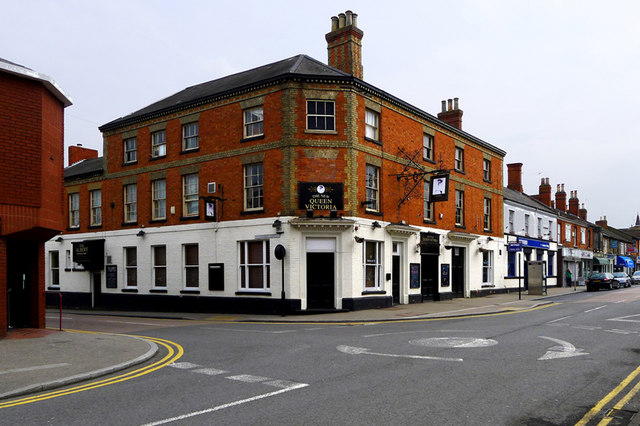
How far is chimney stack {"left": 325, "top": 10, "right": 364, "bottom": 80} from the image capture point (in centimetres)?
2567

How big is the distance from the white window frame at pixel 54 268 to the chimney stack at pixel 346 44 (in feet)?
67.6

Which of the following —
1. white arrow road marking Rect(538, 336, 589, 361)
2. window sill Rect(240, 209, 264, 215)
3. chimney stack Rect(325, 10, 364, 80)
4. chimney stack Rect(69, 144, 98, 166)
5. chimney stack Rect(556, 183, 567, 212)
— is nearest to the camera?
white arrow road marking Rect(538, 336, 589, 361)

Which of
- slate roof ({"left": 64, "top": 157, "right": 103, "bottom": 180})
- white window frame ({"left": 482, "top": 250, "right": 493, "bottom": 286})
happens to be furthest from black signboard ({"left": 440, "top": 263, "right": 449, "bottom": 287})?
slate roof ({"left": 64, "top": 157, "right": 103, "bottom": 180})

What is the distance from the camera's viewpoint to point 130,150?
2948 centimetres

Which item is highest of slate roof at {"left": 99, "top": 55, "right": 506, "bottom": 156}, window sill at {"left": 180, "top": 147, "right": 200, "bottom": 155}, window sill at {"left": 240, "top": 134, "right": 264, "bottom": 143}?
slate roof at {"left": 99, "top": 55, "right": 506, "bottom": 156}

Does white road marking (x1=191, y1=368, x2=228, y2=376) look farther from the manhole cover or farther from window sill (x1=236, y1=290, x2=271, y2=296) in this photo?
window sill (x1=236, y1=290, x2=271, y2=296)

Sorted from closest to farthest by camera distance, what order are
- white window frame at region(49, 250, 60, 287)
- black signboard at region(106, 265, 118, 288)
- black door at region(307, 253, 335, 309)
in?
black door at region(307, 253, 335, 309), black signboard at region(106, 265, 118, 288), white window frame at region(49, 250, 60, 287)

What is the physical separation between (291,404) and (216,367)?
135 inches

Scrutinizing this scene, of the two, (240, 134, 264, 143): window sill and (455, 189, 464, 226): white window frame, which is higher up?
(240, 134, 264, 143): window sill

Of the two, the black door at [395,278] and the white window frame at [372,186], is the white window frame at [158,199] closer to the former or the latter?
the white window frame at [372,186]

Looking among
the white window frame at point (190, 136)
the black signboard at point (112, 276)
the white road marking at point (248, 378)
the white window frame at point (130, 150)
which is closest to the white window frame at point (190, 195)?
the white window frame at point (190, 136)

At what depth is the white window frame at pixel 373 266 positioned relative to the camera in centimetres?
2402

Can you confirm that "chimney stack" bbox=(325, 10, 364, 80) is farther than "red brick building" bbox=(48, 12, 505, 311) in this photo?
Yes

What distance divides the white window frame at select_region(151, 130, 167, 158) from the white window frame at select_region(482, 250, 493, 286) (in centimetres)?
2051
